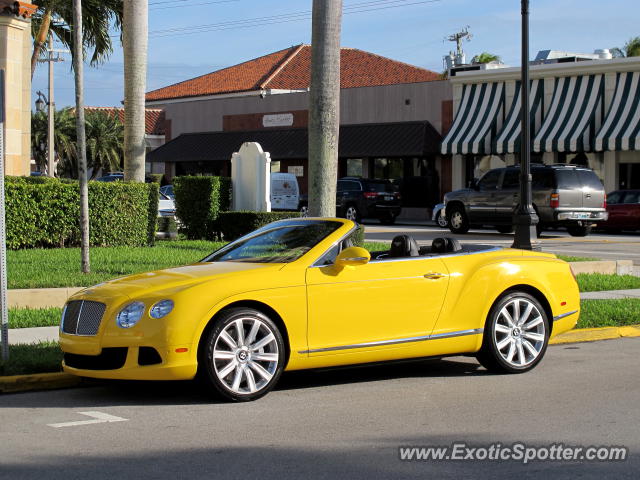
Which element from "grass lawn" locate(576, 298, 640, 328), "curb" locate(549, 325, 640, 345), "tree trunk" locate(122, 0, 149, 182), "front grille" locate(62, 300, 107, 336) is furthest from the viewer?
"tree trunk" locate(122, 0, 149, 182)

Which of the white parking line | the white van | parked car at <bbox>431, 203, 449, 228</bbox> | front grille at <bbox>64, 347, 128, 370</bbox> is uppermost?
the white van

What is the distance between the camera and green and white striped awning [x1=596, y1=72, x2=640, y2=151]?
38.2 meters

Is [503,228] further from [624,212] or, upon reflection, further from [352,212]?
[352,212]

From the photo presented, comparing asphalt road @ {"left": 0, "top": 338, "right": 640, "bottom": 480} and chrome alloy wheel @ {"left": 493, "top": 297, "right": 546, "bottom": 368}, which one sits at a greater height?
chrome alloy wheel @ {"left": 493, "top": 297, "right": 546, "bottom": 368}

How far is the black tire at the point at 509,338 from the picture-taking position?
906 cm

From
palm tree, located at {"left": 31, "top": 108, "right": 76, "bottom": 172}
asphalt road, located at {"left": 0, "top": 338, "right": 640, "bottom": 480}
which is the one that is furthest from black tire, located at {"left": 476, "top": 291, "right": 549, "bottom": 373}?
palm tree, located at {"left": 31, "top": 108, "right": 76, "bottom": 172}

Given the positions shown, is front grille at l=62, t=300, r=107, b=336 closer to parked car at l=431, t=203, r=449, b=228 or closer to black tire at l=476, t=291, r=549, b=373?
black tire at l=476, t=291, r=549, b=373

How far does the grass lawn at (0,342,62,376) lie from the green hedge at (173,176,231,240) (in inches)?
562

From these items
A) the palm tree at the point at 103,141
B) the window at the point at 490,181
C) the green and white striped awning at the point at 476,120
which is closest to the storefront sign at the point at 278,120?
the green and white striped awning at the point at 476,120

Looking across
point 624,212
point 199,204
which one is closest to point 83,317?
point 199,204

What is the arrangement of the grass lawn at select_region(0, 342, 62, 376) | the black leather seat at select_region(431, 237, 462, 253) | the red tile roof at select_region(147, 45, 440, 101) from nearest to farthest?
the grass lawn at select_region(0, 342, 62, 376), the black leather seat at select_region(431, 237, 462, 253), the red tile roof at select_region(147, 45, 440, 101)

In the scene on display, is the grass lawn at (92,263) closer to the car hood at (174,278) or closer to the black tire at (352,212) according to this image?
the car hood at (174,278)

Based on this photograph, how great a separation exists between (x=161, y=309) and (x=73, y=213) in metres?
12.3

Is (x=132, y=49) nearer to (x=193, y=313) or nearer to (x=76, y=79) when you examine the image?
(x=76, y=79)
